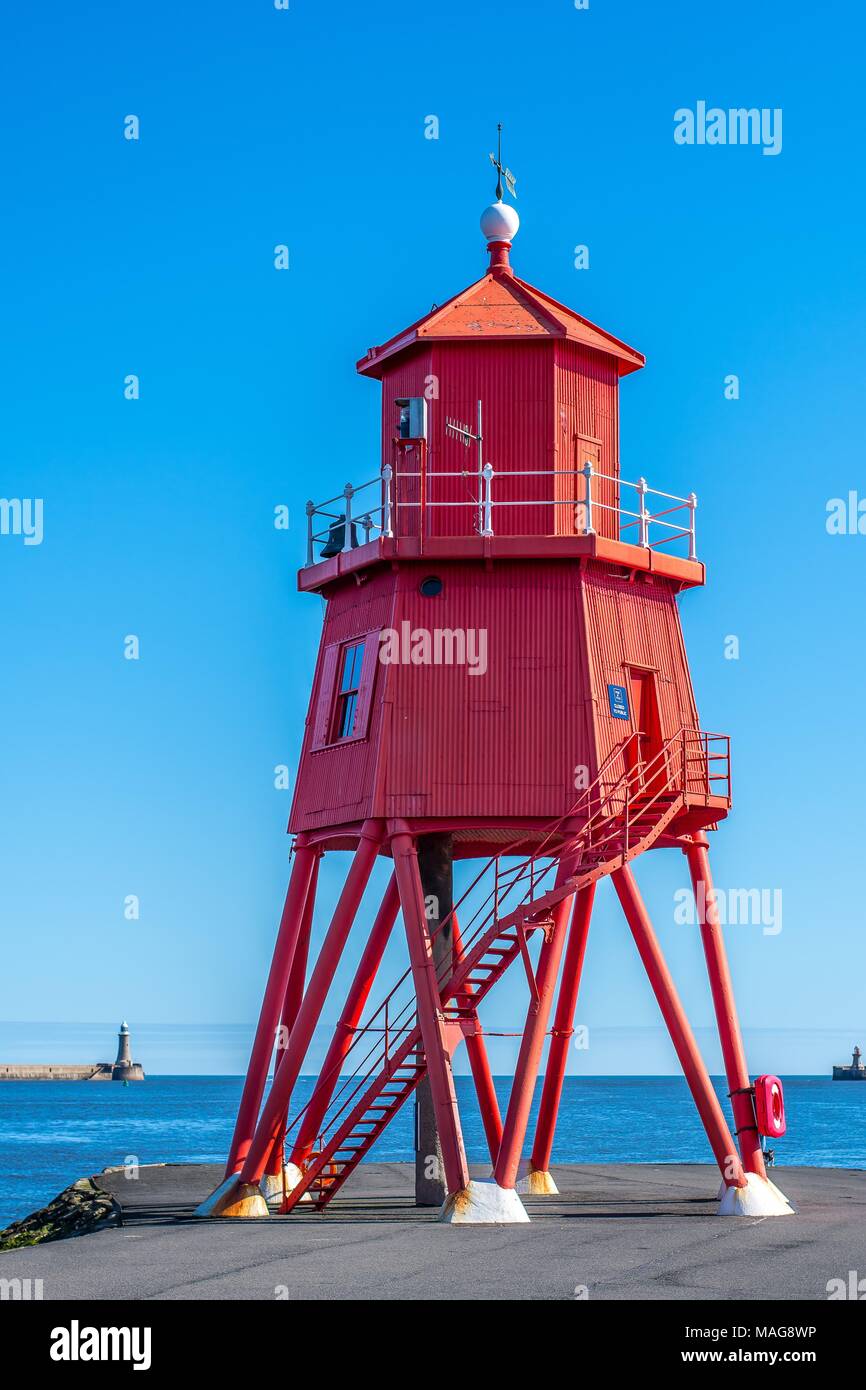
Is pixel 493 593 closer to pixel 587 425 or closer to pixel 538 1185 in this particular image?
pixel 587 425

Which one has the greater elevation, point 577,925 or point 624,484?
point 624,484

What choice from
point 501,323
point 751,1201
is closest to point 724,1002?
point 751,1201

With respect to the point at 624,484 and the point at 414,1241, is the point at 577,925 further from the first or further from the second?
the point at 414,1241

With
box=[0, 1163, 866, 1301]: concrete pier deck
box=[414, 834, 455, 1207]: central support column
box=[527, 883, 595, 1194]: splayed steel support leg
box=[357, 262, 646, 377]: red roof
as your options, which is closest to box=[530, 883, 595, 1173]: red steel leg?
box=[527, 883, 595, 1194]: splayed steel support leg

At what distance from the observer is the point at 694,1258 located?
68.8 ft

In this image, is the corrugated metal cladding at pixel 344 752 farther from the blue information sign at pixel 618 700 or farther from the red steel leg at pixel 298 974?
the blue information sign at pixel 618 700

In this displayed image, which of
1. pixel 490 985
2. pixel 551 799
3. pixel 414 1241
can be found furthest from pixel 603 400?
pixel 414 1241

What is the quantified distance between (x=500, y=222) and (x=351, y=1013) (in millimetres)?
12842

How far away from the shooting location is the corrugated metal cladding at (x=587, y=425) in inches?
1147

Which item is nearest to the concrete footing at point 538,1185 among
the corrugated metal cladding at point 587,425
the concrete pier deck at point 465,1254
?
the concrete pier deck at point 465,1254

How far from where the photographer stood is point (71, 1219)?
31.8 m

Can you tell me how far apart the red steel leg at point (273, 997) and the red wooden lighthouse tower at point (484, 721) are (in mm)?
40

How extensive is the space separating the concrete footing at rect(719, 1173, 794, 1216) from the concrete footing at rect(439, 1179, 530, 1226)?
3.56m

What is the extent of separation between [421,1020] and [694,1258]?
6311 mm
